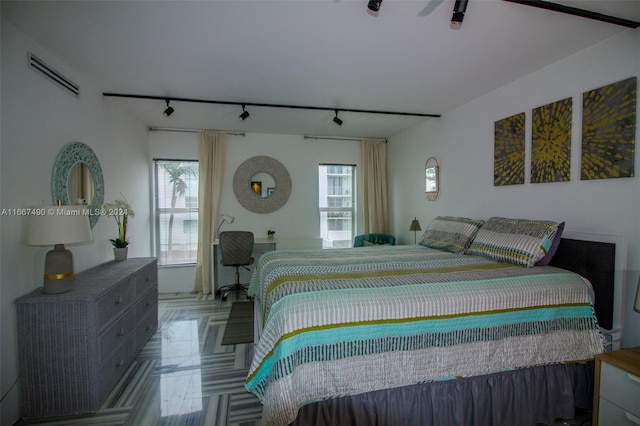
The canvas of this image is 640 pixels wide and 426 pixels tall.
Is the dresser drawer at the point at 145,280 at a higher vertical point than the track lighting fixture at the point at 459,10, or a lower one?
lower

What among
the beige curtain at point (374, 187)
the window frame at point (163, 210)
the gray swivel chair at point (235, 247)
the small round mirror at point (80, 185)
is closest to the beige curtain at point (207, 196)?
the window frame at point (163, 210)

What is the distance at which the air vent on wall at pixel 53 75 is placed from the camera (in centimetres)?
204

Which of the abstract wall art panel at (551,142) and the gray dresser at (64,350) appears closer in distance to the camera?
the gray dresser at (64,350)

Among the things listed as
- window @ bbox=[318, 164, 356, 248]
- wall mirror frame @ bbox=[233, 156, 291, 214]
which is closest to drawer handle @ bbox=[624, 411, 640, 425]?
window @ bbox=[318, 164, 356, 248]

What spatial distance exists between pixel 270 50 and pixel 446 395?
256cm

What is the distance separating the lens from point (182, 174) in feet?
15.1

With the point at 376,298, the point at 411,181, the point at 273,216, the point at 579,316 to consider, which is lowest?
the point at 579,316

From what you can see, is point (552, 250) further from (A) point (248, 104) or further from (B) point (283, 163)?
(B) point (283, 163)

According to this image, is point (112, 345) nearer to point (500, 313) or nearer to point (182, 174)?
point (500, 313)

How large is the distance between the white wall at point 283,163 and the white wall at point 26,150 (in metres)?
1.59

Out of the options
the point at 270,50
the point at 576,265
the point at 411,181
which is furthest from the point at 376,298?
the point at 411,181

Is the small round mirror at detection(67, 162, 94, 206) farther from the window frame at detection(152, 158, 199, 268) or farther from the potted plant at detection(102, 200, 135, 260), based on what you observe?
the window frame at detection(152, 158, 199, 268)

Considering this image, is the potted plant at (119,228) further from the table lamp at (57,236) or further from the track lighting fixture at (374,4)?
the track lighting fixture at (374,4)

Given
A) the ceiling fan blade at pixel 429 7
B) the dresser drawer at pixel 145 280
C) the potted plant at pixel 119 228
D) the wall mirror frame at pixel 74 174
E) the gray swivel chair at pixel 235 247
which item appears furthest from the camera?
the gray swivel chair at pixel 235 247
